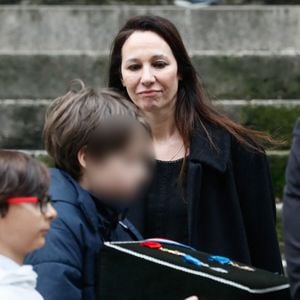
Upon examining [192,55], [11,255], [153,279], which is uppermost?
[11,255]

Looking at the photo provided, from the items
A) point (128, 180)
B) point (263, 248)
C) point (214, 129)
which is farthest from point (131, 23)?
point (128, 180)

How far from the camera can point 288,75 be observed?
6.29 m

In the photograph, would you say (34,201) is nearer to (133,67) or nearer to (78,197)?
(78,197)

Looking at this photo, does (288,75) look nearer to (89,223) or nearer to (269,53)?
(269,53)

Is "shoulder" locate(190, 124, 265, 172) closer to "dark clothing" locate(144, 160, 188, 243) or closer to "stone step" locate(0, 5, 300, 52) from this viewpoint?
"dark clothing" locate(144, 160, 188, 243)

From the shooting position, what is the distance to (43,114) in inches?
236

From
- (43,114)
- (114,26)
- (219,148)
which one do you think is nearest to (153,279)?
(219,148)

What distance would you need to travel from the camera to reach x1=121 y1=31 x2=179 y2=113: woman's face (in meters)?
3.66

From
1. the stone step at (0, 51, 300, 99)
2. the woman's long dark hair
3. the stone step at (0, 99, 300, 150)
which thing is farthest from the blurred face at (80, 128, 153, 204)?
the stone step at (0, 51, 300, 99)

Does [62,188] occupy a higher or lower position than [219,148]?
higher

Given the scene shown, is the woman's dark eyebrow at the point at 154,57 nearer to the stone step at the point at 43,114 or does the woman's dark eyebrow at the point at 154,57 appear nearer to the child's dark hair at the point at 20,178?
the child's dark hair at the point at 20,178

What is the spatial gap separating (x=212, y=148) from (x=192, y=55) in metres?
2.66

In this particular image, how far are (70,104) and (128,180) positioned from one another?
25cm

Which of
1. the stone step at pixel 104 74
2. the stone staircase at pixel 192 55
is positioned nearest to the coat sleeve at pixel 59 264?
the stone staircase at pixel 192 55
